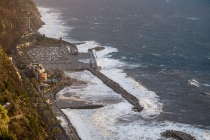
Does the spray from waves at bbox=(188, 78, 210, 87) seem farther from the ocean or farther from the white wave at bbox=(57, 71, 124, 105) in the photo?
the white wave at bbox=(57, 71, 124, 105)

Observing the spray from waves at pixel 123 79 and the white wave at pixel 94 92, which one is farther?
the white wave at pixel 94 92

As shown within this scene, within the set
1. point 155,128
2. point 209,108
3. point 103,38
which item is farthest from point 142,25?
point 155,128

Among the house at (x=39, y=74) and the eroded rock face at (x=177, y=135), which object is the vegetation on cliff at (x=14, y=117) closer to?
the eroded rock face at (x=177, y=135)

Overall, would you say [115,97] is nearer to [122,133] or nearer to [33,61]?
[122,133]

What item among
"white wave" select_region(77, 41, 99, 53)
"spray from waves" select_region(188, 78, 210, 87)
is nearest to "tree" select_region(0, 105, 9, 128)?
"spray from waves" select_region(188, 78, 210, 87)

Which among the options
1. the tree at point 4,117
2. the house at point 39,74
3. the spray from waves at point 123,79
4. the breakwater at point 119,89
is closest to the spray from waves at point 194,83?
the spray from waves at point 123,79

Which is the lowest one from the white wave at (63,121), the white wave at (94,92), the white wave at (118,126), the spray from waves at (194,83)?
the white wave at (118,126)
